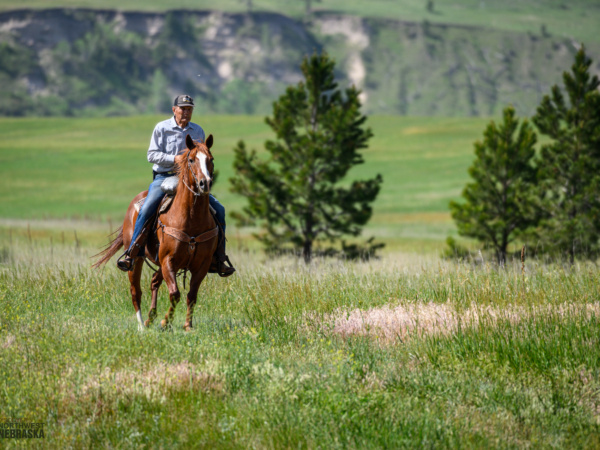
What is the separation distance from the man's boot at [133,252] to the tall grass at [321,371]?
0.76 meters

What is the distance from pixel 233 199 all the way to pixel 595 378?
66.2m

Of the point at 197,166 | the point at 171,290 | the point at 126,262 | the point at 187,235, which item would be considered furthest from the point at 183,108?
the point at 171,290

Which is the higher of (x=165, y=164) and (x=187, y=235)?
(x=165, y=164)

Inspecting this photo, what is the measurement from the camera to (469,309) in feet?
31.2

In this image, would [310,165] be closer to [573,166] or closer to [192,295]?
[573,166]

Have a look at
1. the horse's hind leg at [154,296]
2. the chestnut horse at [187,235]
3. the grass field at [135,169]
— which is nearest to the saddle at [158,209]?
the chestnut horse at [187,235]

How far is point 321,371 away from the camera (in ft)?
24.3

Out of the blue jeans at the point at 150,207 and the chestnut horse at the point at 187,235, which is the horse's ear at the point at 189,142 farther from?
the blue jeans at the point at 150,207

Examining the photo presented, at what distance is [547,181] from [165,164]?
16532 millimetres

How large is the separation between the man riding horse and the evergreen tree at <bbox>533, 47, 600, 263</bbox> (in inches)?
563

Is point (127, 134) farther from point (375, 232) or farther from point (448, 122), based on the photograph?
point (375, 232)

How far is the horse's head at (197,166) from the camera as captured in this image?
8688 mm

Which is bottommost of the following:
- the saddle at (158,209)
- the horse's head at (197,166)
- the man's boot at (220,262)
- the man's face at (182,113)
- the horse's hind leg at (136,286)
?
the horse's hind leg at (136,286)

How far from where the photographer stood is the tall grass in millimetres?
6363
